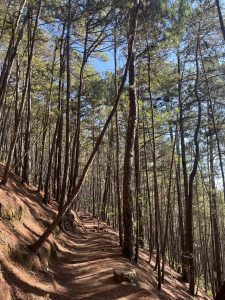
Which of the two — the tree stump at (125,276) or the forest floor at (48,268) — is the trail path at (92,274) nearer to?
the forest floor at (48,268)

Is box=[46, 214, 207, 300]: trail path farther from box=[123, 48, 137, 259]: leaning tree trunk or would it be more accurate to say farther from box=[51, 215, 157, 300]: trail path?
box=[123, 48, 137, 259]: leaning tree trunk

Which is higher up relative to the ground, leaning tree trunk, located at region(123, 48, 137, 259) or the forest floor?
leaning tree trunk, located at region(123, 48, 137, 259)

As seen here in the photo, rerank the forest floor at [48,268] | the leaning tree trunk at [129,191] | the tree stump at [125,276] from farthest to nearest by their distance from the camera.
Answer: the leaning tree trunk at [129,191] → the tree stump at [125,276] → the forest floor at [48,268]

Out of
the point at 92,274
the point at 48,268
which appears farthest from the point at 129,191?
the point at 48,268

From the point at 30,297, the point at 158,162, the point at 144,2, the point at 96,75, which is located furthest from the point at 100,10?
the point at 158,162

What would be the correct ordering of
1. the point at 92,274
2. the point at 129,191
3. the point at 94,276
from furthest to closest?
the point at 129,191, the point at 92,274, the point at 94,276

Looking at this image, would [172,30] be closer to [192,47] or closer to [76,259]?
[192,47]

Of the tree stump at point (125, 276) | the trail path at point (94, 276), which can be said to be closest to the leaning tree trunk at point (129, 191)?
the trail path at point (94, 276)

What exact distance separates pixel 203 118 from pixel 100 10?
812cm

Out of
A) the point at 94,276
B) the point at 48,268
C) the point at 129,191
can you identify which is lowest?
the point at 94,276

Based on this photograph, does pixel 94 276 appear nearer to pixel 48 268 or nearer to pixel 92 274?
pixel 92 274

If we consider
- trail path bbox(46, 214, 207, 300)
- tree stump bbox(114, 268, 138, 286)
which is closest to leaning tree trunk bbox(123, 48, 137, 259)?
trail path bbox(46, 214, 207, 300)

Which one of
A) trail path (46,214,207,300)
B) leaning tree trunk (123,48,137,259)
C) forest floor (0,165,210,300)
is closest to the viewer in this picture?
forest floor (0,165,210,300)

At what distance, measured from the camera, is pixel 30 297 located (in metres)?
6.45
